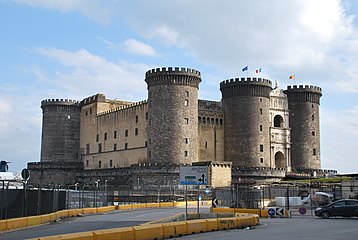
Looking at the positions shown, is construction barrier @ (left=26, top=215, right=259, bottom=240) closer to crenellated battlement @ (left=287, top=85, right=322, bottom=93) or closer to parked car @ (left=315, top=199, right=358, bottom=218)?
parked car @ (left=315, top=199, right=358, bottom=218)

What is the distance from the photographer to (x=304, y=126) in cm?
7662

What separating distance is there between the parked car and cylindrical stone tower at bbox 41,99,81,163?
58.9 meters

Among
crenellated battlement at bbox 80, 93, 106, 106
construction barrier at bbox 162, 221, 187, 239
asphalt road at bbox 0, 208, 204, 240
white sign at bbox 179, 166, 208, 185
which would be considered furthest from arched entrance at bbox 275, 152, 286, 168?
construction barrier at bbox 162, 221, 187, 239

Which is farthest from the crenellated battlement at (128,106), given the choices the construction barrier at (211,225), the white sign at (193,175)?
the construction barrier at (211,225)

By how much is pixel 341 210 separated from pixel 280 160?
44544 millimetres

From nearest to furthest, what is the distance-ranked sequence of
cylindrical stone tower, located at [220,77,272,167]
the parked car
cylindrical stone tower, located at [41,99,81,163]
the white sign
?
the white sign, the parked car, cylindrical stone tower, located at [220,77,272,167], cylindrical stone tower, located at [41,99,81,163]

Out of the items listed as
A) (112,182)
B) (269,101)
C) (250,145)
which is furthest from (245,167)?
(112,182)

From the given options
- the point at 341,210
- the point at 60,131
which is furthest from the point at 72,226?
the point at 60,131

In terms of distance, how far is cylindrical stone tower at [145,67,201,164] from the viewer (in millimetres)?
62844

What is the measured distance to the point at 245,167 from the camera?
6794 cm

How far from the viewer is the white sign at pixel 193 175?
2553cm

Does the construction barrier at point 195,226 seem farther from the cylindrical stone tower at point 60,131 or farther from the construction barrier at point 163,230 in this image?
the cylindrical stone tower at point 60,131

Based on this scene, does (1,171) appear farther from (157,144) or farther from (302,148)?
(302,148)

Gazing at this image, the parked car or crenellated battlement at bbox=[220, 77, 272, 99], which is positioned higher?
crenellated battlement at bbox=[220, 77, 272, 99]
